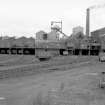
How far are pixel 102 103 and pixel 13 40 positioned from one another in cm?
6511

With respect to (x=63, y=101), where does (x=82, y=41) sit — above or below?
above

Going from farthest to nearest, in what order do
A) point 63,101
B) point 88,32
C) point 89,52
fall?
1. point 88,32
2. point 89,52
3. point 63,101

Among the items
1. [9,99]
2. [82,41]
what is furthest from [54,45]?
[9,99]

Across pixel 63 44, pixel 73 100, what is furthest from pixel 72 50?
pixel 73 100

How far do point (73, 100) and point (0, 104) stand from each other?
9.73 feet

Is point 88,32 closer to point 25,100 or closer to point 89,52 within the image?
point 89,52

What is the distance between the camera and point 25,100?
9664 mm

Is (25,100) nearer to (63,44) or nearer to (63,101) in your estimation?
(63,101)

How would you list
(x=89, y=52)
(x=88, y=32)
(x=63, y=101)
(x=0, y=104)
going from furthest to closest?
(x=88, y=32), (x=89, y=52), (x=63, y=101), (x=0, y=104)

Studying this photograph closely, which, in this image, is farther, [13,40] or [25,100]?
[13,40]

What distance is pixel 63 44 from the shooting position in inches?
2822

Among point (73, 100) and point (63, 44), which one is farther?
point (63, 44)

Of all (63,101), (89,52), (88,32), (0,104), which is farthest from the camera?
(88,32)

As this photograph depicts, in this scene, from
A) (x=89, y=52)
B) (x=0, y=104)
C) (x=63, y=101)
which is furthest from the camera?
(x=89, y=52)
